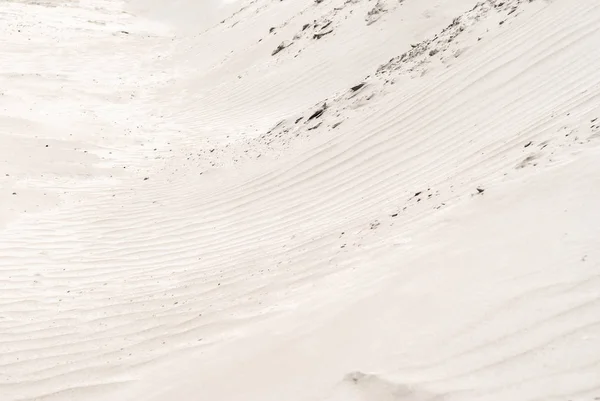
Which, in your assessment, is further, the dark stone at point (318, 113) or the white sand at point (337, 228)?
the dark stone at point (318, 113)

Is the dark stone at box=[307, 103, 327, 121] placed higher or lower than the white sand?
higher

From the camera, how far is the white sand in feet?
10.6

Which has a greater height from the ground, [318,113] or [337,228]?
[318,113]

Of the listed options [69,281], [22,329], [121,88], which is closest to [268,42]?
[121,88]

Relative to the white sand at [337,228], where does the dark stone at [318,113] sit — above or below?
above

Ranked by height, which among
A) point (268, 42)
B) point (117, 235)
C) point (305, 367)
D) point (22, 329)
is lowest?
point (305, 367)

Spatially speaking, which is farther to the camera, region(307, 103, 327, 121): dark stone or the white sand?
region(307, 103, 327, 121): dark stone

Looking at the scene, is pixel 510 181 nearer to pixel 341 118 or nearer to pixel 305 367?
pixel 305 367

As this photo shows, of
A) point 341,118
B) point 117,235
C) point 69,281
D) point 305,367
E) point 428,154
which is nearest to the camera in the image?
point 305,367

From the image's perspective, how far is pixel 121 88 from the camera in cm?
1525

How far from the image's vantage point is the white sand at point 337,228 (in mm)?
3217

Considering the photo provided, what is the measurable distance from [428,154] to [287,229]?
1.64 metres

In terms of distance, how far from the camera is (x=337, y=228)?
5578mm

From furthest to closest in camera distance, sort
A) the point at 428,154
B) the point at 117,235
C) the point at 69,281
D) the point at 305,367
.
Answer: the point at 117,235
the point at 428,154
the point at 69,281
the point at 305,367
